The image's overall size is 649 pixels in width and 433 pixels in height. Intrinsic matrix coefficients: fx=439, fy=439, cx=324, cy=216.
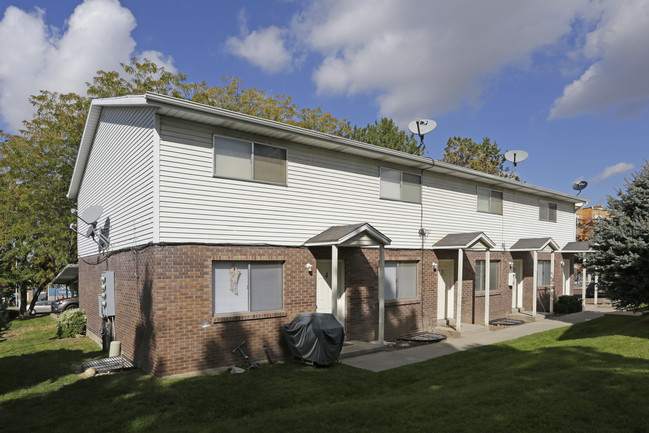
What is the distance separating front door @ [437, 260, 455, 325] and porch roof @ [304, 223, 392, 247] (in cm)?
511

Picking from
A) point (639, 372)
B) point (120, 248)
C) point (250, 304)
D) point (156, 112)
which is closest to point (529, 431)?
point (639, 372)

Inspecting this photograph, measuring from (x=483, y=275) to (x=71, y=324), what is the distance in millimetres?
15629

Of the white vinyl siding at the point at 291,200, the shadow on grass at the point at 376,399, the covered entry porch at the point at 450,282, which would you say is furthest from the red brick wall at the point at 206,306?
the covered entry porch at the point at 450,282

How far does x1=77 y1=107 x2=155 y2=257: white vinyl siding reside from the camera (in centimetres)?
981

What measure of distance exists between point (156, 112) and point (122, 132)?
311 centimetres

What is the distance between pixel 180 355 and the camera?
9.25 m

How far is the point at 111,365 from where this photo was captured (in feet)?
33.3

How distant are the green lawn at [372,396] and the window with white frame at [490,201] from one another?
731 cm

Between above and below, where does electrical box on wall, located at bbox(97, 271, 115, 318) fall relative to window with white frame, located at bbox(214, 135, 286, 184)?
below

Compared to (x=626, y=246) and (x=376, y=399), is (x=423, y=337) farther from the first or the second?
(x=376, y=399)

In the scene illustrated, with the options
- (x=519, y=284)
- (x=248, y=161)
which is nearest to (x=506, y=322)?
(x=519, y=284)

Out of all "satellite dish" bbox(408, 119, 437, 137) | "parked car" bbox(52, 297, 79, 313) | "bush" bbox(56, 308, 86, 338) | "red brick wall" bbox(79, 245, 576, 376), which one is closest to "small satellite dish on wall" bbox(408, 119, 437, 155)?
"satellite dish" bbox(408, 119, 437, 137)

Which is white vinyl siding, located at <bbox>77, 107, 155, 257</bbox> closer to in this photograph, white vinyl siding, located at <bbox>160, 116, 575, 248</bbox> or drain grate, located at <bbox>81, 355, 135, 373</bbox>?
white vinyl siding, located at <bbox>160, 116, 575, 248</bbox>

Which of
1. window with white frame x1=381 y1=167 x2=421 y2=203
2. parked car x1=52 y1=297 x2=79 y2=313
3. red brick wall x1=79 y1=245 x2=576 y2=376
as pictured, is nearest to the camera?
red brick wall x1=79 y1=245 x2=576 y2=376
